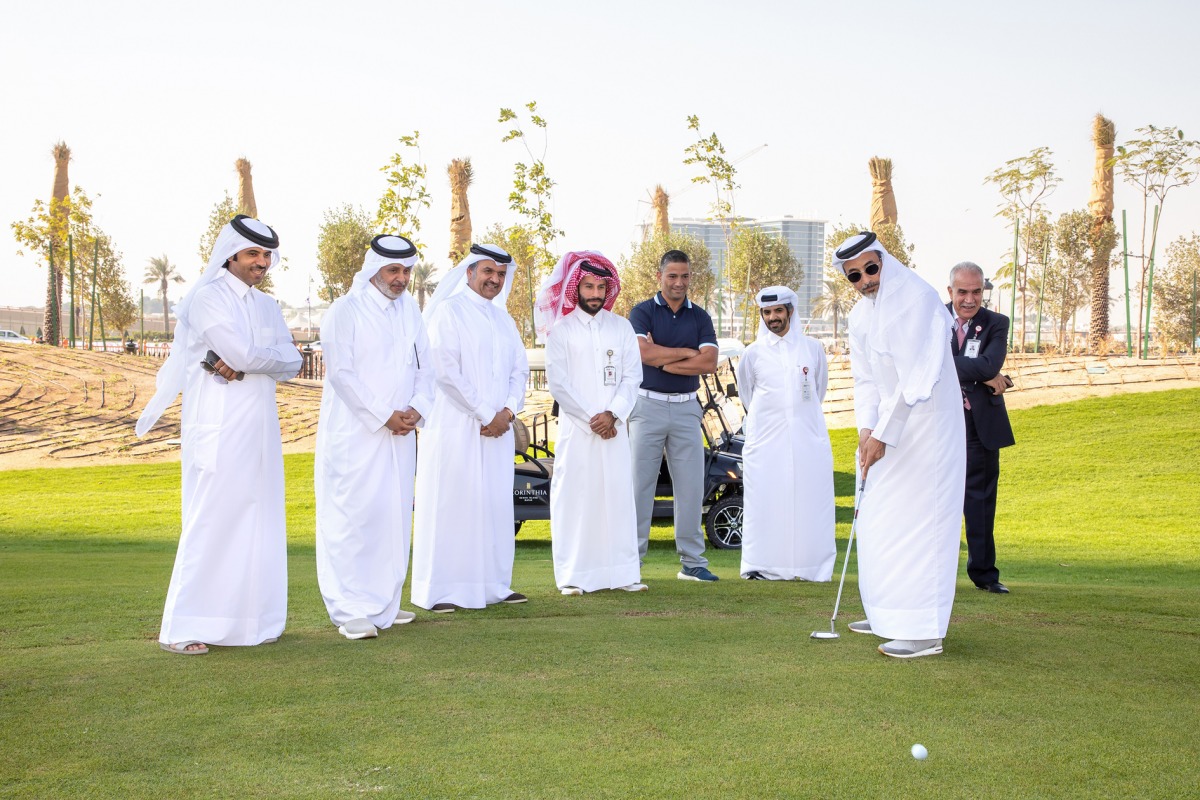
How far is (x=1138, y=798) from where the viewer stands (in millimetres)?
3324

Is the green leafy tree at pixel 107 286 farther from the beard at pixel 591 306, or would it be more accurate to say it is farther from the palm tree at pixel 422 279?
the beard at pixel 591 306

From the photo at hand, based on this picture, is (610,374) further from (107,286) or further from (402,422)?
(107,286)

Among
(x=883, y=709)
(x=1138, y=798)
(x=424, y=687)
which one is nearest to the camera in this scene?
(x=1138, y=798)

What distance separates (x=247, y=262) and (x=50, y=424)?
71.1 ft

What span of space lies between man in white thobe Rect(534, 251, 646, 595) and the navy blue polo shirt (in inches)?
21.3

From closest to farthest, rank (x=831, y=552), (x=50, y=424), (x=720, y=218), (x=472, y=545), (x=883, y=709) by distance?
(x=883, y=709)
(x=472, y=545)
(x=831, y=552)
(x=720, y=218)
(x=50, y=424)

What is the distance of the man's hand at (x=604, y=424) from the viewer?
720 centimetres

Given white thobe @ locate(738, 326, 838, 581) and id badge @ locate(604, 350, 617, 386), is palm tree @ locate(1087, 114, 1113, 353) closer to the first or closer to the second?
white thobe @ locate(738, 326, 838, 581)

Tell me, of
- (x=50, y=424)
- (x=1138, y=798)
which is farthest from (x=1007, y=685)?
(x=50, y=424)

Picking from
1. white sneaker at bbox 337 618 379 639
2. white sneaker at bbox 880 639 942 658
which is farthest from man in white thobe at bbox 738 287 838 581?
white sneaker at bbox 337 618 379 639

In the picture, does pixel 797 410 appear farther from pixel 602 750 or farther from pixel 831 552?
pixel 602 750

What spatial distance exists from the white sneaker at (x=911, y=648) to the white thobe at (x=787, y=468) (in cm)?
289

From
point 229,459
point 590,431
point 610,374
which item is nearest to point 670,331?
point 610,374

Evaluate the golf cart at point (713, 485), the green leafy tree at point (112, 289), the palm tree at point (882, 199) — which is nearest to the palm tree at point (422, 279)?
the green leafy tree at point (112, 289)
